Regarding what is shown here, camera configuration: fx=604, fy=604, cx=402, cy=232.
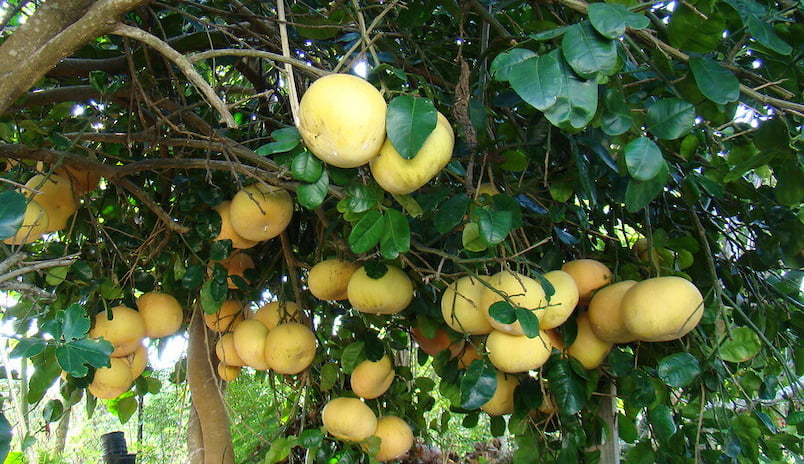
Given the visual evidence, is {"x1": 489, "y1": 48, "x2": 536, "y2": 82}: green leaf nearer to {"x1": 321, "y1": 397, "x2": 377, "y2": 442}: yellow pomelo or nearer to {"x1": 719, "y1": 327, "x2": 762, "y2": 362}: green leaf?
{"x1": 719, "y1": 327, "x2": 762, "y2": 362}: green leaf

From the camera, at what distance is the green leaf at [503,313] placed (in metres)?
1.19

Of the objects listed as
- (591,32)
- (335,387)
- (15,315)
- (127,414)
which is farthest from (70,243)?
(591,32)

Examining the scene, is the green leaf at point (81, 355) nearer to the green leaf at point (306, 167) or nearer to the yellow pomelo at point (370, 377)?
the green leaf at point (306, 167)

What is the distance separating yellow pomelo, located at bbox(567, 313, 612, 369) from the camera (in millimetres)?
1495

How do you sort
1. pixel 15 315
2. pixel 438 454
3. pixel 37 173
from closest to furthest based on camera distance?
pixel 37 173 < pixel 15 315 < pixel 438 454

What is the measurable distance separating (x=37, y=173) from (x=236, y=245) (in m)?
0.63

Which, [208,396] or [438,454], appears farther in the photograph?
[438,454]

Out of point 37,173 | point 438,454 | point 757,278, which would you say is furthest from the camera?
point 438,454

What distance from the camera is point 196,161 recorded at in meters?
1.45

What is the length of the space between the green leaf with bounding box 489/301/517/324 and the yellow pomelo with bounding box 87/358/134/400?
1158mm

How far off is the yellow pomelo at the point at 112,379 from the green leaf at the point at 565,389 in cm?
123

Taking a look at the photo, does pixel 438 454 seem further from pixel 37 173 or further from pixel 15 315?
pixel 37 173

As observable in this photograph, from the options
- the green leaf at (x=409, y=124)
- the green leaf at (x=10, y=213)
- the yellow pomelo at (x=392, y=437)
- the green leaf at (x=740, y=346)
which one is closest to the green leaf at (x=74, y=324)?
the green leaf at (x=10, y=213)

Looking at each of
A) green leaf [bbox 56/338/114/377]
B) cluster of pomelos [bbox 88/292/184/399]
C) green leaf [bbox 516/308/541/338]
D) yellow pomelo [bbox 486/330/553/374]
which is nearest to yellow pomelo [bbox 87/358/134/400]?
cluster of pomelos [bbox 88/292/184/399]
